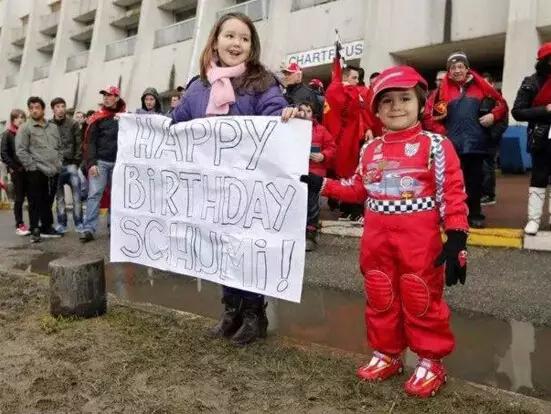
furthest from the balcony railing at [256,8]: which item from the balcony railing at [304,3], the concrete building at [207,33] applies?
the balcony railing at [304,3]

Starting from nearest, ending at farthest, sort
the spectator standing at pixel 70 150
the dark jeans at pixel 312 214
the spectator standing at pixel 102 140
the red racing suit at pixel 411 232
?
1. the red racing suit at pixel 411 232
2. the dark jeans at pixel 312 214
3. the spectator standing at pixel 102 140
4. the spectator standing at pixel 70 150

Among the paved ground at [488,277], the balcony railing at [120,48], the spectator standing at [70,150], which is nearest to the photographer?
the paved ground at [488,277]

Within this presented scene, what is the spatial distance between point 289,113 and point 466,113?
10.8 feet

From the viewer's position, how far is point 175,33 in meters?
24.7

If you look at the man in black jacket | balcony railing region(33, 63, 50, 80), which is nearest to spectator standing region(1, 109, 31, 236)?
the man in black jacket

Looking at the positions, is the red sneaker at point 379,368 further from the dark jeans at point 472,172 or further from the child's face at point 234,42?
the dark jeans at point 472,172

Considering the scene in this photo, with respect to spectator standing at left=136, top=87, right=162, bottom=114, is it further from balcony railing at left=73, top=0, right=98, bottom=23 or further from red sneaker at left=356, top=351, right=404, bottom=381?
balcony railing at left=73, top=0, right=98, bottom=23

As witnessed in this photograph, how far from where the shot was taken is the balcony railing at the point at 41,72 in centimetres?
3356

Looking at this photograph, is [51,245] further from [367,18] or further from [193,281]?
[367,18]

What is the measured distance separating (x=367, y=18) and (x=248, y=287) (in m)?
14.7

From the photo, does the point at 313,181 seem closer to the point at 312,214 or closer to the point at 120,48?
the point at 312,214

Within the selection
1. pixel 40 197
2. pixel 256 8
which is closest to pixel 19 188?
pixel 40 197

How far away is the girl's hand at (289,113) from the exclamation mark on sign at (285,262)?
680 mm

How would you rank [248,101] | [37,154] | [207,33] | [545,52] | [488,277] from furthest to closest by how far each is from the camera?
[207,33] < [37,154] < [545,52] < [488,277] < [248,101]
